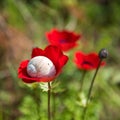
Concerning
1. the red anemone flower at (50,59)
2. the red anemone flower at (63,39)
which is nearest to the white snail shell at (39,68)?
the red anemone flower at (50,59)

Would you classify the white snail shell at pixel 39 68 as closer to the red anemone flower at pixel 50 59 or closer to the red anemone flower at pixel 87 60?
the red anemone flower at pixel 50 59

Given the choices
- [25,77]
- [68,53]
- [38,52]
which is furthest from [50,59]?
[68,53]

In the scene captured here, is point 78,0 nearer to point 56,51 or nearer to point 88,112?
point 88,112

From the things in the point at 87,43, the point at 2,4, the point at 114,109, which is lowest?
the point at 114,109

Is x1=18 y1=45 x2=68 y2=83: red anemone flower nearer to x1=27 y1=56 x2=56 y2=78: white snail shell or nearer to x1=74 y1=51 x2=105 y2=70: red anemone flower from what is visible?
x1=27 y1=56 x2=56 y2=78: white snail shell

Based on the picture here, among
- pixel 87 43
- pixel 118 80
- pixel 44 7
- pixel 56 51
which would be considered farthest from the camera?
pixel 44 7

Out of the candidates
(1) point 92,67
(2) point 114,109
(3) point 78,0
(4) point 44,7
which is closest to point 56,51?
(1) point 92,67

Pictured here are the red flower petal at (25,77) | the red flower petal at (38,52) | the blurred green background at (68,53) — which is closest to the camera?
the red flower petal at (25,77)
